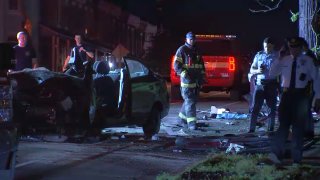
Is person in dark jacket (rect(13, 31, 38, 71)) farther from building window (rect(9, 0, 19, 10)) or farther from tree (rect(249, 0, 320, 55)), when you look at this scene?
building window (rect(9, 0, 19, 10))

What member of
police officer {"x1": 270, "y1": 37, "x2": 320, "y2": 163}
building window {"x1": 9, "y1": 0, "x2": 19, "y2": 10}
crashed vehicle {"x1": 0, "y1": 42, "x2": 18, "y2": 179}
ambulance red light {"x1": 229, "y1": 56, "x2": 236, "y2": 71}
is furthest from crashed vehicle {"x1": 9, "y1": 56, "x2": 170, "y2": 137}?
building window {"x1": 9, "y1": 0, "x2": 19, "y2": 10}

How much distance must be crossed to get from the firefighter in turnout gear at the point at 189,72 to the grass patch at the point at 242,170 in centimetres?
434

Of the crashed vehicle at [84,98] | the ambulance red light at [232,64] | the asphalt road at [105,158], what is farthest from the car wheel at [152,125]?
the ambulance red light at [232,64]

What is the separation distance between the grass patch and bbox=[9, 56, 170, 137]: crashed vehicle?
266 centimetres

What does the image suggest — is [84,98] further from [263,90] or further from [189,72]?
[263,90]

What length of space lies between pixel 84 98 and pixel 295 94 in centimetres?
355

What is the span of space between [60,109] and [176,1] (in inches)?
2080

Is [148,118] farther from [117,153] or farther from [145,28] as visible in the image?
[145,28]

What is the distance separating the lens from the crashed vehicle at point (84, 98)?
10.0 meters

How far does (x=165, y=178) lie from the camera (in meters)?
7.48

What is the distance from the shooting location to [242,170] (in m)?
7.77

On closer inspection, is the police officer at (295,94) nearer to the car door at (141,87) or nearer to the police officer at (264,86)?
the police officer at (264,86)

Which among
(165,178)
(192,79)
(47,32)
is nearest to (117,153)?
(165,178)

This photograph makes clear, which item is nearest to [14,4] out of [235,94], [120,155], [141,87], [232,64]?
[235,94]
